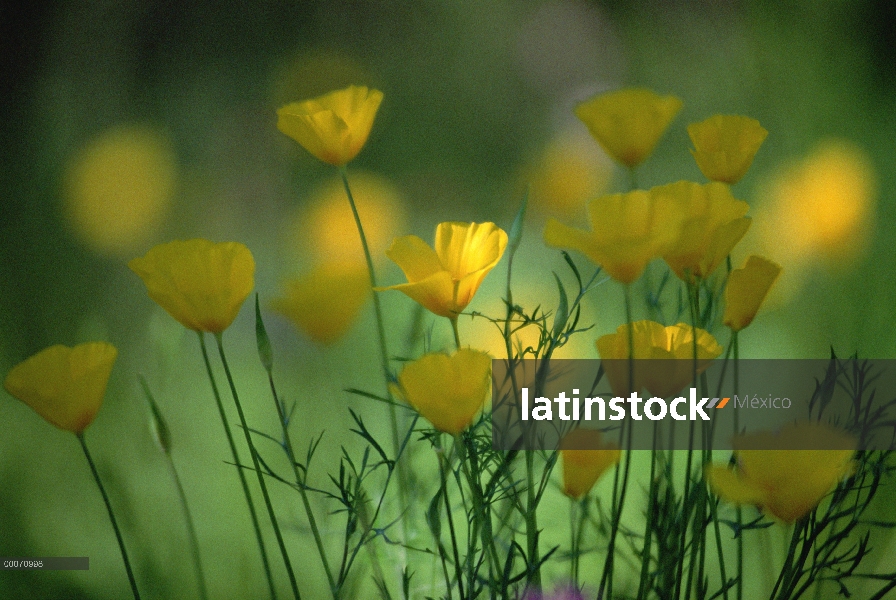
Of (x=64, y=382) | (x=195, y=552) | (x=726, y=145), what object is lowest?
(x=195, y=552)

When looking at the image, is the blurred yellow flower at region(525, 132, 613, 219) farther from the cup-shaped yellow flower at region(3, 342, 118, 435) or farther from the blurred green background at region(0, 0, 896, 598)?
the cup-shaped yellow flower at region(3, 342, 118, 435)

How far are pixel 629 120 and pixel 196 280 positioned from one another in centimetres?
20

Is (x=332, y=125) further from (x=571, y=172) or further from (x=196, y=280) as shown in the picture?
(x=571, y=172)

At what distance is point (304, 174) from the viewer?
1.62ft

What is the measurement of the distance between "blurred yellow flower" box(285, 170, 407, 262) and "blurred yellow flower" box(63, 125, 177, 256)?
0.10 metres

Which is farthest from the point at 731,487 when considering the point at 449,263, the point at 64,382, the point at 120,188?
the point at 120,188

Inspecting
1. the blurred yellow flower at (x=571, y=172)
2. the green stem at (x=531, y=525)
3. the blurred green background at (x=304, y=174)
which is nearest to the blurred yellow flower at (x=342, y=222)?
the blurred green background at (x=304, y=174)

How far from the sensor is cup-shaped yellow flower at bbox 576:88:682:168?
0.31 metres

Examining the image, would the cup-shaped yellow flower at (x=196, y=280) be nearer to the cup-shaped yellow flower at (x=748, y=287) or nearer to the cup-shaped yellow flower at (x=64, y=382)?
the cup-shaped yellow flower at (x=64, y=382)

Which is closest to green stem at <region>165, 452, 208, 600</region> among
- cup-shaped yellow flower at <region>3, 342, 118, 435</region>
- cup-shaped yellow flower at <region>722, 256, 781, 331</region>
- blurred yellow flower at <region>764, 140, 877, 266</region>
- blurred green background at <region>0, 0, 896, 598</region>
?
blurred green background at <region>0, 0, 896, 598</region>

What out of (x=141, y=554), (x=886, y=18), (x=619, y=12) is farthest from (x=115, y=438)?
(x=886, y=18)

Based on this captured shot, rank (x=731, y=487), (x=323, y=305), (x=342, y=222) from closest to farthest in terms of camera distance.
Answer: (x=731, y=487), (x=323, y=305), (x=342, y=222)

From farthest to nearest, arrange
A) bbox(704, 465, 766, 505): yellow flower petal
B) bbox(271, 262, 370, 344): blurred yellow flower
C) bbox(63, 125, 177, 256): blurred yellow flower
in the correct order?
bbox(63, 125, 177, 256): blurred yellow flower < bbox(271, 262, 370, 344): blurred yellow flower < bbox(704, 465, 766, 505): yellow flower petal
